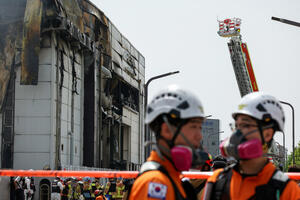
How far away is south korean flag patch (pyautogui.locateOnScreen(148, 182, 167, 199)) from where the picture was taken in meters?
3.22

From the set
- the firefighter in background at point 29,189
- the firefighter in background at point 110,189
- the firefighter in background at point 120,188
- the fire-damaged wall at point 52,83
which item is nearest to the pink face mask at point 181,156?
the firefighter in background at point 120,188

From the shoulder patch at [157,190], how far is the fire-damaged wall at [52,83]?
36676 millimetres

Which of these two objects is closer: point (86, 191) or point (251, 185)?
point (251, 185)

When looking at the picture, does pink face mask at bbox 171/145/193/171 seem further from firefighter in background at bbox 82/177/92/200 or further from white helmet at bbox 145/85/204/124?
firefighter in background at bbox 82/177/92/200

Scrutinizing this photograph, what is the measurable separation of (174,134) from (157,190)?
1.42 ft

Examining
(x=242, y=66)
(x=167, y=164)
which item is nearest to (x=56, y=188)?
(x=167, y=164)

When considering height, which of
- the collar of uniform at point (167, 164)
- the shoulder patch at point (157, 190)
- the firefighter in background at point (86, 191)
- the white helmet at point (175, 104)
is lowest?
the firefighter in background at point (86, 191)

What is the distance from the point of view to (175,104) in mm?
3527

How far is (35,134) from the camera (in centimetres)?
3981

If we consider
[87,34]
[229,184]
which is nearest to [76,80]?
[87,34]

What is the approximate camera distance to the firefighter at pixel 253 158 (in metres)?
3.87

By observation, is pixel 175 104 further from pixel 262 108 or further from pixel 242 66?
pixel 242 66

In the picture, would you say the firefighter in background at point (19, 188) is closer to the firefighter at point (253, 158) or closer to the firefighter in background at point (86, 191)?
the firefighter in background at point (86, 191)

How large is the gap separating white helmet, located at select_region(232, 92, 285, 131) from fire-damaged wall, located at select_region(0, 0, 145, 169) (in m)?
36.0
